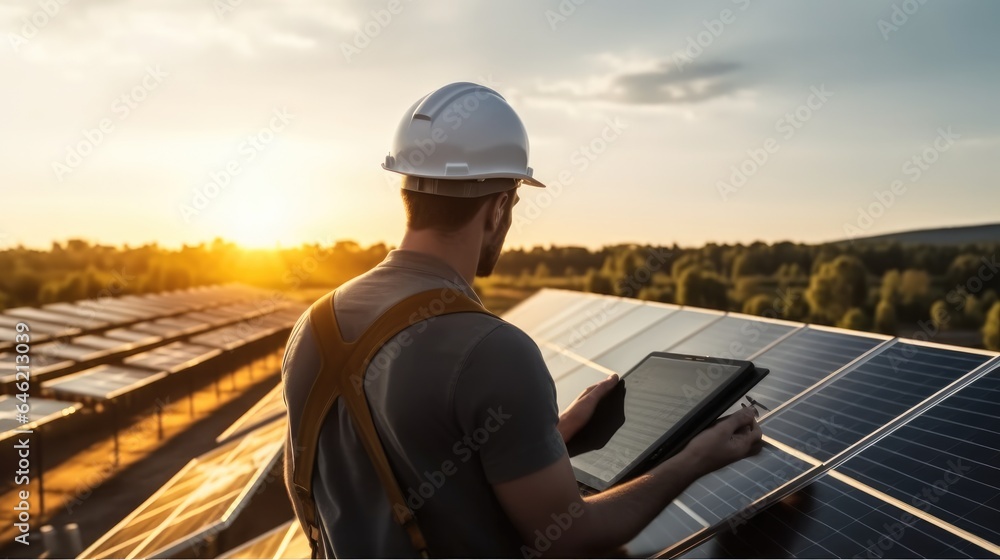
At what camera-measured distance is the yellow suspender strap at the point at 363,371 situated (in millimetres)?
2357

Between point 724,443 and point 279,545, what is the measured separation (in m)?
Result: 5.67

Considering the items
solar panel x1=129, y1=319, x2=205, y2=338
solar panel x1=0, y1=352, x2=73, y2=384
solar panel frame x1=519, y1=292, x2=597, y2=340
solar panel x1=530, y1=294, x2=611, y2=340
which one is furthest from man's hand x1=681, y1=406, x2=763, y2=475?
solar panel x1=129, y1=319, x2=205, y2=338

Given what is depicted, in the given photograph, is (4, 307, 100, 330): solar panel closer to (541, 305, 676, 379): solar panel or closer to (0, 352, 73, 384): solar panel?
(0, 352, 73, 384): solar panel

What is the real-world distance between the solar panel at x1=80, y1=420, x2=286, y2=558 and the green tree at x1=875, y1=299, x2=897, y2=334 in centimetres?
5720

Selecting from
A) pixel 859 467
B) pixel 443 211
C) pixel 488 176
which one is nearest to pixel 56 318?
pixel 443 211

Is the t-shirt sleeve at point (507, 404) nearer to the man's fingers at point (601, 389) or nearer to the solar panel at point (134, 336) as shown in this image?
the man's fingers at point (601, 389)

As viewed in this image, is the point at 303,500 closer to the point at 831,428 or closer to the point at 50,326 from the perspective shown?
the point at 831,428

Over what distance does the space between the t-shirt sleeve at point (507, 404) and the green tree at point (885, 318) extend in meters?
62.4

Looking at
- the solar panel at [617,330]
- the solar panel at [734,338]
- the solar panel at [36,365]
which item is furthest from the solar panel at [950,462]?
the solar panel at [36,365]

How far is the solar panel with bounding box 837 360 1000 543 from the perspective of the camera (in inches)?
122

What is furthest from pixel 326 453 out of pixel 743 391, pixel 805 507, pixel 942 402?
pixel 942 402

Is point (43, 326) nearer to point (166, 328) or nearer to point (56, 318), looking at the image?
point (56, 318)

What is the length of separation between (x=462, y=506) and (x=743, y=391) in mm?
1484

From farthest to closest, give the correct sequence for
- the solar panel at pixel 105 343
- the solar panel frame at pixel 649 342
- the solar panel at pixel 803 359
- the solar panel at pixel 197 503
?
1. the solar panel at pixel 105 343
2. the solar panel at pixel 197 503
3. the solar panel frame at pixel 649 342
4. the solar panel at pixel 803 359
